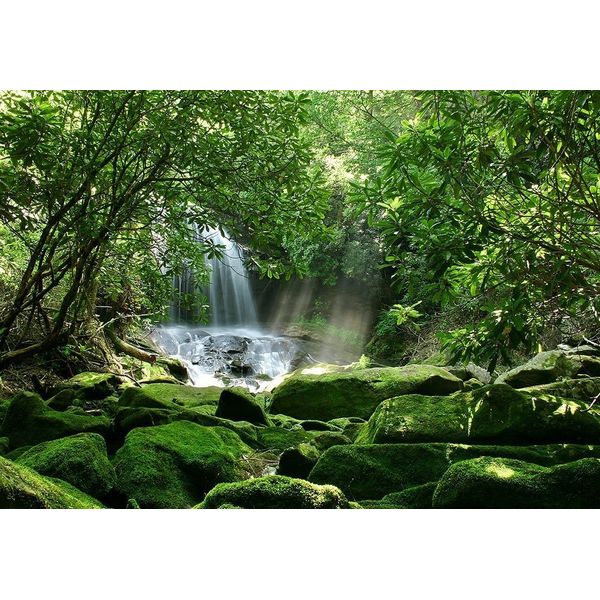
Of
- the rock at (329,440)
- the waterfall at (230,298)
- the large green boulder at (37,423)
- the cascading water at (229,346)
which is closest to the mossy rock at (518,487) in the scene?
the rock at (329,440)

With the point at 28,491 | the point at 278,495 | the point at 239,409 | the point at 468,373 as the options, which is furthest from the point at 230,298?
the point at 28,491

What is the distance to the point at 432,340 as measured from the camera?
178 inches

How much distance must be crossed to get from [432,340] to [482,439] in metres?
1.56

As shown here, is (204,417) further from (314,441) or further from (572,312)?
(572,312)

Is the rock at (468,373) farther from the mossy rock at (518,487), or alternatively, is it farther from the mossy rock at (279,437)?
the mossy rock at (518,487)

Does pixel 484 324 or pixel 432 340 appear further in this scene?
pixel 432 340

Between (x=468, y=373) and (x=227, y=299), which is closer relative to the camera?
(x=468, y=373)

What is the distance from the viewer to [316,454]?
2947 millimetres

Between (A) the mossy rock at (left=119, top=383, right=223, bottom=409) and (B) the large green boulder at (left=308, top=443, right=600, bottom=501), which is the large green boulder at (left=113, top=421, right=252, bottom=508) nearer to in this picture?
(B) the large green boulder at (left=308, top=443, right=600, bottom=501)

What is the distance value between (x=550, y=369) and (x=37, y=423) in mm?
3918

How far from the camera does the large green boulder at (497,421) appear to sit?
9.84 ft

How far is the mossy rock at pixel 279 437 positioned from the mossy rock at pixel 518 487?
1.21 m

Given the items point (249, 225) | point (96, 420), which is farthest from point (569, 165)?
point (96, 420)

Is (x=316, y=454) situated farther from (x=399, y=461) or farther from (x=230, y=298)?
(x=230, y=298)
